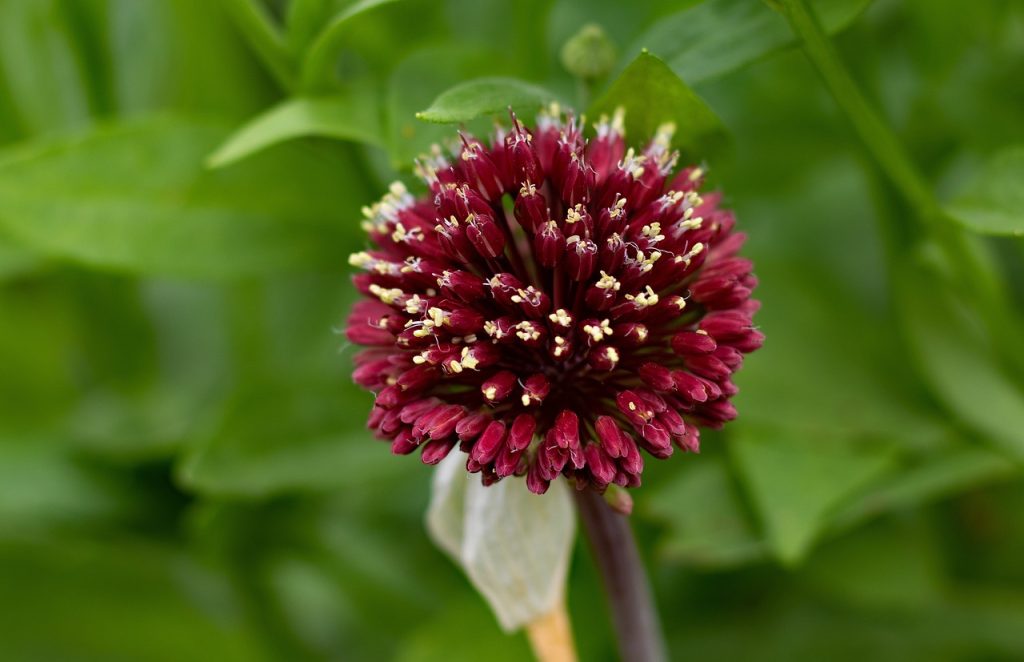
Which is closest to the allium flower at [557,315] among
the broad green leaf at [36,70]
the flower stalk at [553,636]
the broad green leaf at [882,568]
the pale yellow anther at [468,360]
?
the pale yellow anther at [468,360]

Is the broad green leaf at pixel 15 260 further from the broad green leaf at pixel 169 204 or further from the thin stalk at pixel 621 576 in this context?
the thin stalk at pixel 621 576

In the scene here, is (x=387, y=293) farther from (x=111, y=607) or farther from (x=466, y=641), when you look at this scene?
(x=111, y=607)

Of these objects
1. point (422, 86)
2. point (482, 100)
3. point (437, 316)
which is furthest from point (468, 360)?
point (422, 86)

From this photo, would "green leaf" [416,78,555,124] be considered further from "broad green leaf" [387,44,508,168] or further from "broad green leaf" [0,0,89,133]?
"broad green leaf" [0,0,89,133]

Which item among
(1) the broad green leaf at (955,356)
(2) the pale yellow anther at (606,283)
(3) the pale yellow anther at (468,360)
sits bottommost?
(1) the broad green leaf at (955,356)

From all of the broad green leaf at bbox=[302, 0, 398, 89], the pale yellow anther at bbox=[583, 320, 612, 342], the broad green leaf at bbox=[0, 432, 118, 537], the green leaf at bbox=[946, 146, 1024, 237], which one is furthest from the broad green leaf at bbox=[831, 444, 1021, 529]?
the broad green leaf at bbox=[0, 432, 118, 537]

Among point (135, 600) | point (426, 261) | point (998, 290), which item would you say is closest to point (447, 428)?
point (426, 261)
